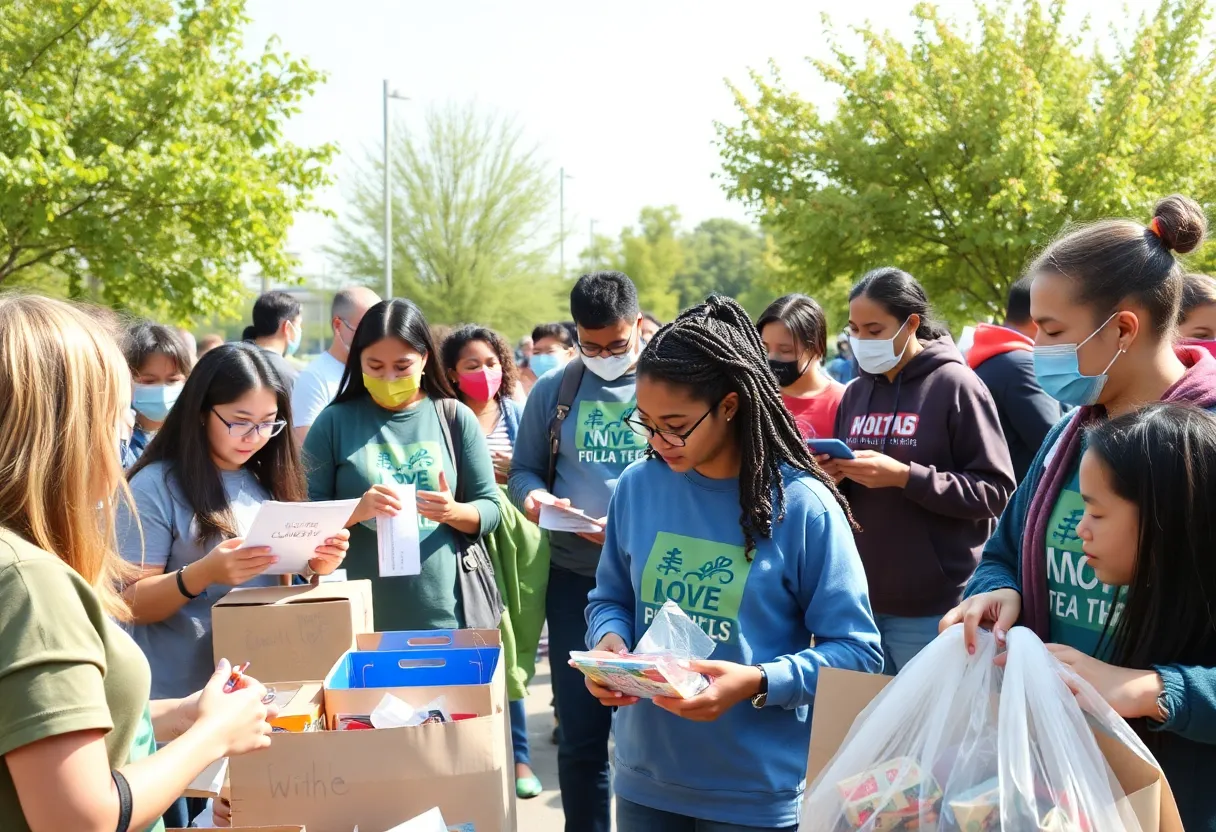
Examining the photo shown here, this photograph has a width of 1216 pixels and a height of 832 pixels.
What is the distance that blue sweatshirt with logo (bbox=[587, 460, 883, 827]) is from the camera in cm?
232

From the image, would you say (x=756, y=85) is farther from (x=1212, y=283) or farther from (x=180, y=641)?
(x=180, y=641)

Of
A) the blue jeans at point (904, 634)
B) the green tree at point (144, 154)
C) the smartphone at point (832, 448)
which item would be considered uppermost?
the green tree at point (144, 154)

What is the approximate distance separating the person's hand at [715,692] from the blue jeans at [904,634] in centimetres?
174

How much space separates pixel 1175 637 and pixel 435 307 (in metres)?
30.1

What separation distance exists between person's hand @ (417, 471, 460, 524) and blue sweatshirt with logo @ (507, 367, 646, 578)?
0.33 metres

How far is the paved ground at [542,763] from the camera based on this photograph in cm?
478

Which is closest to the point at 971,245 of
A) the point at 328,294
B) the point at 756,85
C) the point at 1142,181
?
the point at 1142,181

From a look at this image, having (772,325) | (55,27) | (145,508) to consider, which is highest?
(55,27)

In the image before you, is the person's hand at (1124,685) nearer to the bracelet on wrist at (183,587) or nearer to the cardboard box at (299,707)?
the cardboard box at (299,707)

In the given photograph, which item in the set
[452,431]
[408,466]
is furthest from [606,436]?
[408,466]

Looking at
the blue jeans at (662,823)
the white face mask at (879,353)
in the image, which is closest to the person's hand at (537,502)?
the white face mask at (879,353)

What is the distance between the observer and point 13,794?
4.96 feet

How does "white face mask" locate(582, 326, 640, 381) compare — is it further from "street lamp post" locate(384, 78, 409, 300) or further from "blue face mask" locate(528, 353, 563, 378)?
"street lamp post" locate(384, 78, 409, 300)

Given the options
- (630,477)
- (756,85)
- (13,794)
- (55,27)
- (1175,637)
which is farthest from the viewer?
(756,85)
